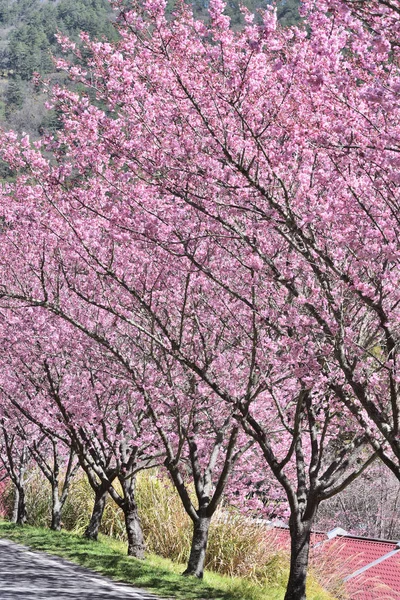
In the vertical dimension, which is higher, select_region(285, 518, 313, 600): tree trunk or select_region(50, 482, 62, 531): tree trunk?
select_region(50, 482, 62, 531): tree trunk

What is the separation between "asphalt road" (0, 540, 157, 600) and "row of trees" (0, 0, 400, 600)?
2.07 meters

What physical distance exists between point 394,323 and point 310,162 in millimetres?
2137

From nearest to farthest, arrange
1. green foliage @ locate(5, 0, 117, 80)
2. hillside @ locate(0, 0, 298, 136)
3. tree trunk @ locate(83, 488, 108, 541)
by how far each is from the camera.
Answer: tree trunk @ locate(83, 488, 108, 541), hillside @ locate(0, 0, 298, 136), green foliage @ locate(5, 0, 117, 80)

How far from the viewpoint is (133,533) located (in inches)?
609

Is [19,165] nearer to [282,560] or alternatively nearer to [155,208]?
[155,208]

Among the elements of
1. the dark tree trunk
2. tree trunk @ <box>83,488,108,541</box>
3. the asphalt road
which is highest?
the dark tree trunk

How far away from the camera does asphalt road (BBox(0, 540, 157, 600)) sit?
31.0ft

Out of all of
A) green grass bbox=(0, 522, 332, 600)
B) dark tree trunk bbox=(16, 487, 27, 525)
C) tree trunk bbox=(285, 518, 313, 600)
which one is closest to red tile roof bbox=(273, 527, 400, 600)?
green grass bbox=(0, 522, 332, 600)

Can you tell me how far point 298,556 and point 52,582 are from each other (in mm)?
3194

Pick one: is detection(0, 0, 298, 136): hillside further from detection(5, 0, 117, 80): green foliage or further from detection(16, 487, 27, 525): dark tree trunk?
detection(16, 487, 27, 525): dark tree trunk

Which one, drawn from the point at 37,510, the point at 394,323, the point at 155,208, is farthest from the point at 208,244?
the point at 37,510

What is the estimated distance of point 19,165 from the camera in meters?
11.7

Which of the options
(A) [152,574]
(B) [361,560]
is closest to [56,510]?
A: (B) [361,560]

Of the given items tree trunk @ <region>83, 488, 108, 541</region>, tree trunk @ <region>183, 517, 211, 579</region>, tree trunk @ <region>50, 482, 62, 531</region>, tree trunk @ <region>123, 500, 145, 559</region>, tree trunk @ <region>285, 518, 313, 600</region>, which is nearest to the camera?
tree trunk @ <region>285, 518, 313, 600</region>
